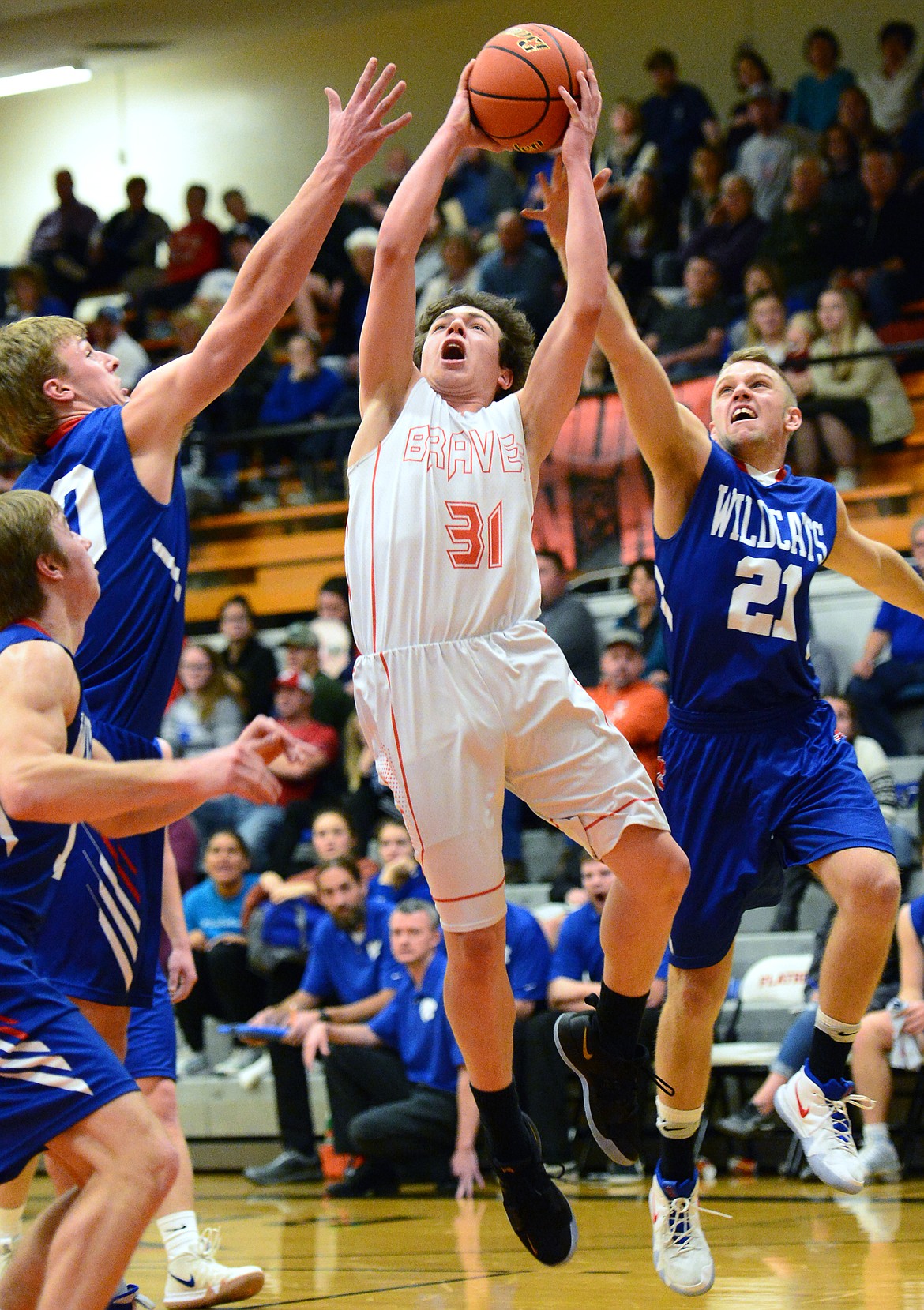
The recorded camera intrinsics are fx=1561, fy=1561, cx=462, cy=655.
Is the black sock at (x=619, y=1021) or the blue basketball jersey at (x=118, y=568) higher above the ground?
the blue basketball jersey at (x=118, y=568)

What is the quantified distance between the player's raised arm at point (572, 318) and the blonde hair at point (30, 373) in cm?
130

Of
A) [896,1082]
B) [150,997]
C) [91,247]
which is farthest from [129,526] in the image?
[91,247]

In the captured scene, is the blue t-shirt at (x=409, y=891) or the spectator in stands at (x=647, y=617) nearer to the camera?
the blue t-shirt at (x=409, y=891)

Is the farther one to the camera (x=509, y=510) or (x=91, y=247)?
(x=91, y=247)

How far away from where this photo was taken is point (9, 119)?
1875cm

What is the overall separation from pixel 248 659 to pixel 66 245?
7.11m

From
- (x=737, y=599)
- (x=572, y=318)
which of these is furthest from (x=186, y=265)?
(x=572, y=318)

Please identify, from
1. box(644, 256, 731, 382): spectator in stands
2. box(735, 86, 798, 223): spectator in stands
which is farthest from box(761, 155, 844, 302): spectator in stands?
box(644, 256, 731, 382): spectator in stands

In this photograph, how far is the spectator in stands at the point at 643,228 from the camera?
1282 centimetres

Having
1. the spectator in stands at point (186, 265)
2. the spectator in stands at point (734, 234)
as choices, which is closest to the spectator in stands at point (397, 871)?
the spectator in stands at point (734, 234)

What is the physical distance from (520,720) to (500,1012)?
0.82 meters

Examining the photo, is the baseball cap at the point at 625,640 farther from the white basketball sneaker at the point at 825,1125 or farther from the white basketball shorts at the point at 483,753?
the white basketball shorts at the point at 483,753

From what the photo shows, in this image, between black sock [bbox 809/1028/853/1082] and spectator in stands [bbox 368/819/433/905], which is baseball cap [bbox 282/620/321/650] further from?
black sock [bbox 809/1028/853/1082]

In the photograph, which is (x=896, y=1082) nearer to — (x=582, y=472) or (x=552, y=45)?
(x=582, y=472)
